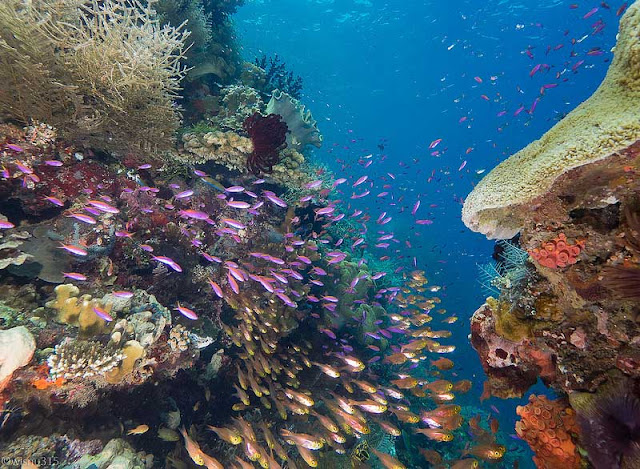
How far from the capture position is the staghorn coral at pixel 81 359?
3832 mm

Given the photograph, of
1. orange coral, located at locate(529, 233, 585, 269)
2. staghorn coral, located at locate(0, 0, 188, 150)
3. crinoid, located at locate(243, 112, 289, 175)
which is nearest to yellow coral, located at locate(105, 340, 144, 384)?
staghorn coral, located at locate(0, 0, 188, 150)

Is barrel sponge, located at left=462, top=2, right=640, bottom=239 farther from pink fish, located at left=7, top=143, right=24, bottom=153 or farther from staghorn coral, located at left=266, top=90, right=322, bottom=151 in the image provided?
A: pink fish, located at left=7, top=143, right=24, bottom=153

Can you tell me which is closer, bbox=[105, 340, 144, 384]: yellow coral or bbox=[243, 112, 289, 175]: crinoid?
bbox=[105, 340, 144, 384]: yellow coral

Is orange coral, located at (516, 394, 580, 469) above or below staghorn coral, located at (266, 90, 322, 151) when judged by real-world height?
below

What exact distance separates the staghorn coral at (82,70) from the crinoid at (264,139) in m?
1.85

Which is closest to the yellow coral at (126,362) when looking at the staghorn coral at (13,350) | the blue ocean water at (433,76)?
the staghorn coral at (13,350)

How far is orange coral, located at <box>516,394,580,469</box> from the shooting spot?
314 centimetres

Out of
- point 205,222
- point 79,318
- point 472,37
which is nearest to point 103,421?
point 79,318

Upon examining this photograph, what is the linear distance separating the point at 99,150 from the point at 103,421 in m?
4.84

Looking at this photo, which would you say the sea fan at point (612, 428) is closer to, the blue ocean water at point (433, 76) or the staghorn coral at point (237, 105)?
the staghorn coral at point (237, 105)

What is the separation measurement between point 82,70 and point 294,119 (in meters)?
4.96

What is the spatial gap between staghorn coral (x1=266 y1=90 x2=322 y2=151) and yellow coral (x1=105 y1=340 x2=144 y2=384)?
6301 millimetres

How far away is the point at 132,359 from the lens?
4.22m

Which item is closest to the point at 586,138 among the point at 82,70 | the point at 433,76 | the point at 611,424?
the point at 611,424
